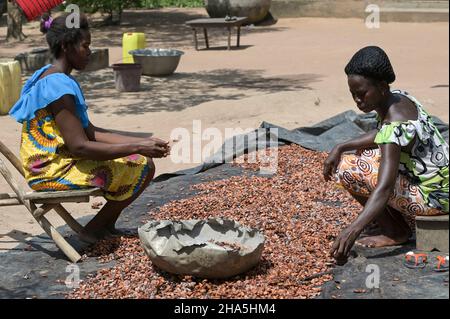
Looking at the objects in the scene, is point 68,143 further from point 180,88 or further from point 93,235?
point 180,88

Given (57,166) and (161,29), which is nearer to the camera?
(57,166)

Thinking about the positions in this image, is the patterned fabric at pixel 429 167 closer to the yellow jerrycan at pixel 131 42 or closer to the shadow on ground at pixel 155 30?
the yellow jerrycan at pixel 131 42

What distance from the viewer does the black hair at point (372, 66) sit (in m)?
3.73

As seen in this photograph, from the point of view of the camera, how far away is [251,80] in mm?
11641

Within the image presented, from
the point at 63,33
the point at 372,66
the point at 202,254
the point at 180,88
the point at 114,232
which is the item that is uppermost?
the point at 63,33

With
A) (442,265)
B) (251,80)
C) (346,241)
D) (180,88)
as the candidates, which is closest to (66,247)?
(346,241)

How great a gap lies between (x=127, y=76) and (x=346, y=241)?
7349 millimetres

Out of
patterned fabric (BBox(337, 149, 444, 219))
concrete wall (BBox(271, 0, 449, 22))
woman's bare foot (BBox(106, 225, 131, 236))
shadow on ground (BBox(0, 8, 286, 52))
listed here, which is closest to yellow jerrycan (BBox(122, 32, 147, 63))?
shadow on ground (BBox(0, 8, 286, 52))

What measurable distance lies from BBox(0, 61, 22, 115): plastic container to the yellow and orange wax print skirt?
4977 mm

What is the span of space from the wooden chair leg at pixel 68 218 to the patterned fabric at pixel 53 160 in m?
0.14

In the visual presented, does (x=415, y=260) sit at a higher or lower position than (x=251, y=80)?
higher

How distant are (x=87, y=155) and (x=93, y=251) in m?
0.58
